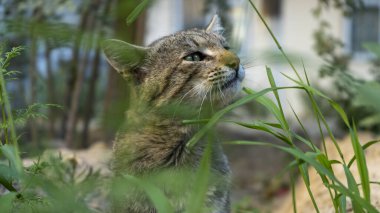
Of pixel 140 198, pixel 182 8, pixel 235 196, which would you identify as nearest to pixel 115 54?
pixel 140 198

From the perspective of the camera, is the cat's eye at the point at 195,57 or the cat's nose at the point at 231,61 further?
the cat's eye at the point at 195,57

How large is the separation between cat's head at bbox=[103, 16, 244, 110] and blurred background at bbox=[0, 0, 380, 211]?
0.14 metres

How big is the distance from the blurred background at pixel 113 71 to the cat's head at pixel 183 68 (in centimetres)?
14

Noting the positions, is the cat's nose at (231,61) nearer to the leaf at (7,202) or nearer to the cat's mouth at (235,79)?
the cat's mouth at (235,79)

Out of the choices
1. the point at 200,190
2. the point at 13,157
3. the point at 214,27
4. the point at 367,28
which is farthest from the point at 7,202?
the point at 367,28

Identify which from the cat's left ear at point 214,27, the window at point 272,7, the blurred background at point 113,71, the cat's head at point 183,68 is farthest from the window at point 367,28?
the cat's head at point 183,68

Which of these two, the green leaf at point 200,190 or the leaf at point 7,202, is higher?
the green leaf at point 200,190

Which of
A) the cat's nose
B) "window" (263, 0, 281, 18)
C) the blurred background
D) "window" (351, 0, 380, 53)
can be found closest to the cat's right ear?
the blurred background

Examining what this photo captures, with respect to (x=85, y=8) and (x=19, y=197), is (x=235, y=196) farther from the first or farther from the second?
(x=19, y=197)

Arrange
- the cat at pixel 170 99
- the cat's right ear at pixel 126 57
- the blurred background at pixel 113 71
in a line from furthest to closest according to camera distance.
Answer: the cat's right ear at pixel 126 57 < the cat at pixel 170 99 < the blurred background at pixel 113 71

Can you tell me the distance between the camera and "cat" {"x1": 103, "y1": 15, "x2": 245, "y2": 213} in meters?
3.56

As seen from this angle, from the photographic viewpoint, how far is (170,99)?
12.5ft

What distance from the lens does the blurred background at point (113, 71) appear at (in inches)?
97.7

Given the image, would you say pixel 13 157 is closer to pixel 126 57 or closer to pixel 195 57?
pixel 126 57
